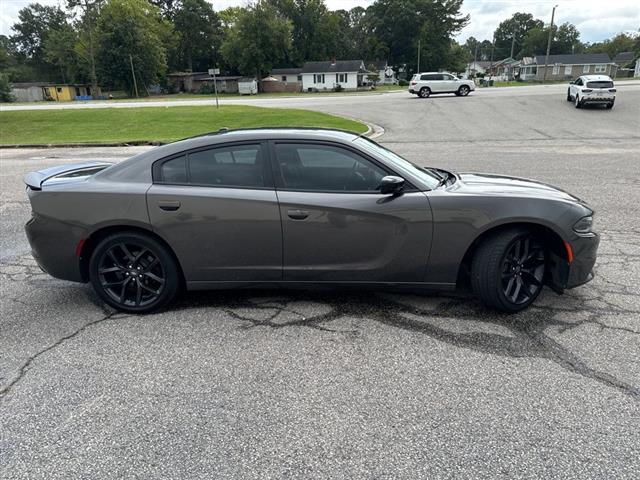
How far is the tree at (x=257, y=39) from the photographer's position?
69000 millimetres

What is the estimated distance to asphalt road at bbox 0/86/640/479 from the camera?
2.29 meters

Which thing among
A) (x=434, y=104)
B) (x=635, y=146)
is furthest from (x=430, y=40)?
(x=635, y=146)

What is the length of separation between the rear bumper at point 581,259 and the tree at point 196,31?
93.7 m

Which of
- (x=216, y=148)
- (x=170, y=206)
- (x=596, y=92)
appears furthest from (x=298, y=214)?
(x=596, y=92)

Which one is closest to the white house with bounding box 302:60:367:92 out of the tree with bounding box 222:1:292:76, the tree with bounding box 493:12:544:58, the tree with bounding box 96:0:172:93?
the tree with bounding box 222:1:292:76

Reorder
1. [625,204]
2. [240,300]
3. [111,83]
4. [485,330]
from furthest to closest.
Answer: [111,83] → [625,204] → [240,300] → [485,330]

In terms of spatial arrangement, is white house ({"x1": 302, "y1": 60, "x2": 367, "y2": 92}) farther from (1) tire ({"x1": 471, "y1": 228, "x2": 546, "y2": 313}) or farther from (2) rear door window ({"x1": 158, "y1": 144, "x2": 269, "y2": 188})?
(1) tire ({"x1": 471, "y1": 228, "x2": 546, "y2": 313})

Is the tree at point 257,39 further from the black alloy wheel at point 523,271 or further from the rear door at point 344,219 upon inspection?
the black alloy wheel at point 523,271

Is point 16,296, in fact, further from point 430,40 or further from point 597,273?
point 430,40

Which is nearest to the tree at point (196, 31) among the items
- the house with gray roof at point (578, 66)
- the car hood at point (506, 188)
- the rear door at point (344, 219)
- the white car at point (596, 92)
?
the house with gray roof at point (578, 66)

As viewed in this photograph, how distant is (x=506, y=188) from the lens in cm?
375

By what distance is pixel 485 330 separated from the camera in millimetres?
3484

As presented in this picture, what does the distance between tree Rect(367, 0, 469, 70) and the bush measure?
63.1 metres

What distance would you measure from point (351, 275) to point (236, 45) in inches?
2945
